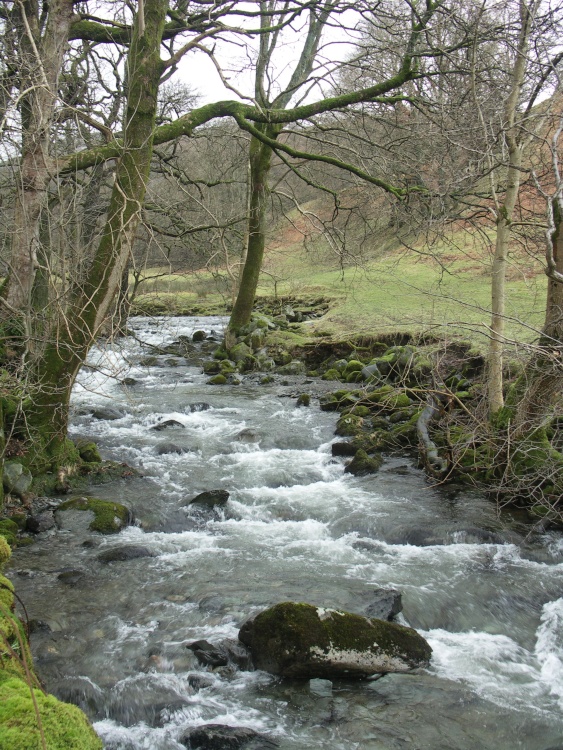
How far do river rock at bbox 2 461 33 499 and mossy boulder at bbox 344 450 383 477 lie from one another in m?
4.56

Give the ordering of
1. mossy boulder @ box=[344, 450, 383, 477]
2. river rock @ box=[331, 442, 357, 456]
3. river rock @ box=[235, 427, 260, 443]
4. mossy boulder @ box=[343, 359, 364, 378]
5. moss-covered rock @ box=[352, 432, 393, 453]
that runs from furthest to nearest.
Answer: mossy boulder @ box=[343, 359, 364, 378], river rock @ box=[235, 427, 260, 443], moss-covered rock @ box=[352, 432, 393, 453], river rock @ box=[331, 442, 357, 456], mossy boulder @ box=[344, 450, 383, 477]

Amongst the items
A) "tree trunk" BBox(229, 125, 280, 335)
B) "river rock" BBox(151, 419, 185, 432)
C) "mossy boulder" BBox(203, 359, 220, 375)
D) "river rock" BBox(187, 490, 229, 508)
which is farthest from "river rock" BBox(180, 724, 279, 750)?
"mossy boulder" BBox(203, 359, 220, 375)

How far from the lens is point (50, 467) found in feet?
27.0

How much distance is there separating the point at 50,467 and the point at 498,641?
18.6 feet

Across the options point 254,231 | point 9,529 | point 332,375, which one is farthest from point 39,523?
point 254,231

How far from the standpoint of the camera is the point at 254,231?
17.4 m

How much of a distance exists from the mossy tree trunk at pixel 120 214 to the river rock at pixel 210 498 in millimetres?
2087

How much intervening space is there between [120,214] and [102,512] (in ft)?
11.4

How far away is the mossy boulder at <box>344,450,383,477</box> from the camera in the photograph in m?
9.65

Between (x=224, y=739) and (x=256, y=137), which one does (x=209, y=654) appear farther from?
(x=256, y=137)

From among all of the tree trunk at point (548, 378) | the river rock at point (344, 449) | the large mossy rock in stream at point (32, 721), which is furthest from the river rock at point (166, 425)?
the large mossy rock in stream at point (32, 721)

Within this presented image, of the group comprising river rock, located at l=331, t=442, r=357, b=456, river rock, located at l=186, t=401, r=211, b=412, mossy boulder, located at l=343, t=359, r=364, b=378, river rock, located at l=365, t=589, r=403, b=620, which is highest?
mossy boulder, located at l=343, t=359, r=364, b=378

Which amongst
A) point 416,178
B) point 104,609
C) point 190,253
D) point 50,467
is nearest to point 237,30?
point 416,178

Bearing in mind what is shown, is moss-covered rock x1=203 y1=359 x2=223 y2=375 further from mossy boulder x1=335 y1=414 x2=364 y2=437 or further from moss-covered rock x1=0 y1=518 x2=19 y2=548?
moss-covered rock x1=0 y1=518 x2=19 y2=548
